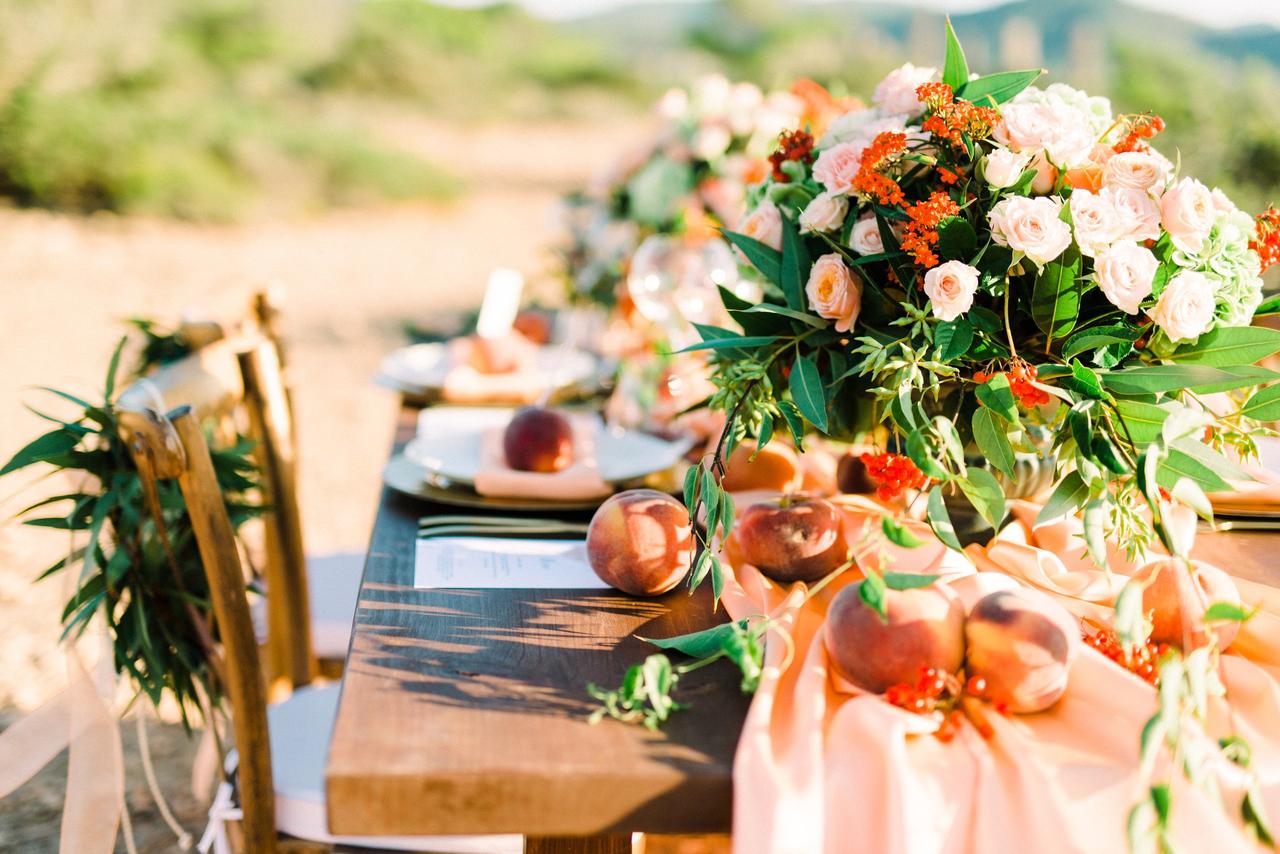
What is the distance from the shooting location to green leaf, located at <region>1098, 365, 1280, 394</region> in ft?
3.48

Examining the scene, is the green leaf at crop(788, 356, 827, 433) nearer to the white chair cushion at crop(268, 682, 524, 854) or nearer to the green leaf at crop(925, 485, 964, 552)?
the green leaf at crop(925, 485, 964, 552)

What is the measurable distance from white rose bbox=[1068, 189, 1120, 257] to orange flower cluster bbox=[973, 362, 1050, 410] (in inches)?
5.2

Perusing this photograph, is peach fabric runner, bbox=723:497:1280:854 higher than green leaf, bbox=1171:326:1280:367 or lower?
lower

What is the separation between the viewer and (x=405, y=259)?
32.6ft

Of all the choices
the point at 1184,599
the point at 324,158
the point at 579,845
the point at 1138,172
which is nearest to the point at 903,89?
the point at 1138,172

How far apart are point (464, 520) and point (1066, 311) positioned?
2.55 feet

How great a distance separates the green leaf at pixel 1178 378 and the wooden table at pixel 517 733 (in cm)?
47

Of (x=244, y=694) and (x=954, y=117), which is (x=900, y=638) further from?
(x=244, y=694)

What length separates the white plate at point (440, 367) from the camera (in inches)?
84.9

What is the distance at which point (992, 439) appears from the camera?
111cm

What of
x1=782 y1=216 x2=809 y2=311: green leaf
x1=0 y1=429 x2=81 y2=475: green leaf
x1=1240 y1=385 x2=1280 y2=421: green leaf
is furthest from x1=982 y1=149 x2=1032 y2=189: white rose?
x1=0 y1=429 x2=81 y2=475: green leaf

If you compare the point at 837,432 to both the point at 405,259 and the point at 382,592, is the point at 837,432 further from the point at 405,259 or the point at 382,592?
the point at 405,259

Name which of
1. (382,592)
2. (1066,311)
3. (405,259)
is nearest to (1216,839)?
(1066,311)

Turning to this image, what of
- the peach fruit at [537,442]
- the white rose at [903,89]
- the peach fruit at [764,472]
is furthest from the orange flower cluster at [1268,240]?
the peach fruit at [537,442]
